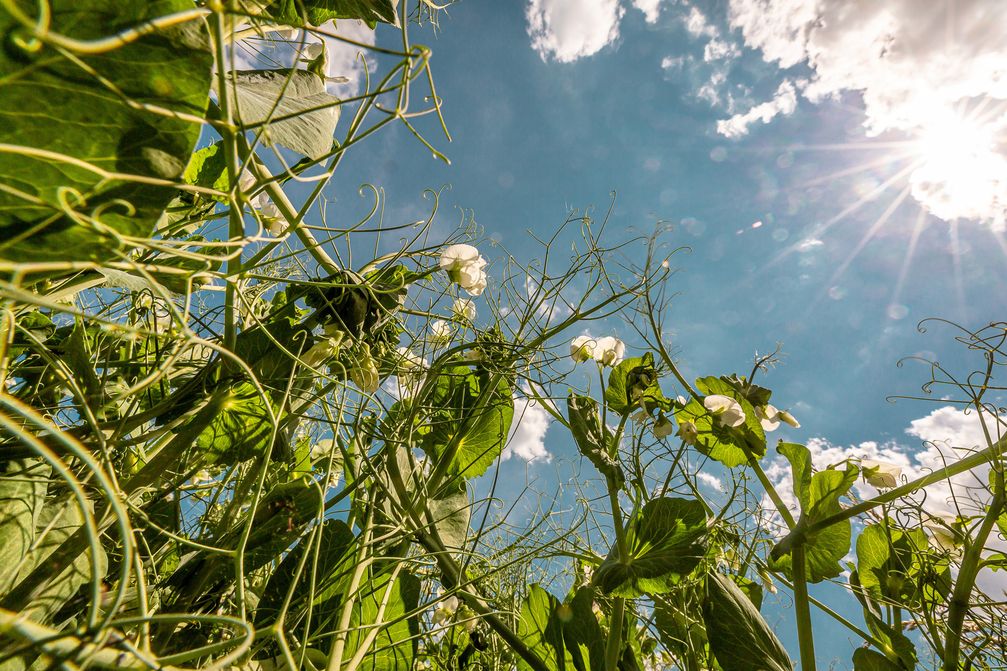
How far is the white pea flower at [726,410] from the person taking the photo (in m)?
0.72

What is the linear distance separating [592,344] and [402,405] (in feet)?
1.36

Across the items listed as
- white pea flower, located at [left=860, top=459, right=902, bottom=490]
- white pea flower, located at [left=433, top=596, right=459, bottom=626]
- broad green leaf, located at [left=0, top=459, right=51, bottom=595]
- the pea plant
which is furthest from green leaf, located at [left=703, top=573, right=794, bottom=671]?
broad green leaf, located at [left=0, top=459, right=51, bottom=595]

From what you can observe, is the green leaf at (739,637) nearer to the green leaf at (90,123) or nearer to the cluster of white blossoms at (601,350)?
the cluster of white blossoms at (601,350)

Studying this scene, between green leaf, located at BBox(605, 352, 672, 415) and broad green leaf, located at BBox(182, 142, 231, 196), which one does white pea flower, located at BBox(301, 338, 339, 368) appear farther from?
green leaf, located at BBox(605, 352, 672, 415)

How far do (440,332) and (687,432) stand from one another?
409mm

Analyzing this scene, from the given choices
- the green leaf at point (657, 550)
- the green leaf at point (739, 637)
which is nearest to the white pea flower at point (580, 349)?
the green leaf at point (657, 550)

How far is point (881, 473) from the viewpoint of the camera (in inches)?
27.4

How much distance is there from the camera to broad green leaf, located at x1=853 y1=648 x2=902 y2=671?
0.60 m

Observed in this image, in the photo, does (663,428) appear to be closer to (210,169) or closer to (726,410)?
(726,410)

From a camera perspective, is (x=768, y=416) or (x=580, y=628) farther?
(x=768, y=416)

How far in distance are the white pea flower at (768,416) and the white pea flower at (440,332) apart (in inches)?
20.5

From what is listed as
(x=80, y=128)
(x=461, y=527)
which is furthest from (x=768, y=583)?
(x=80, y=128)

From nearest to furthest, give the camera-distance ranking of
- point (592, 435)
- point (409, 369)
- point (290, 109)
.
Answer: point (290, 109) < point (409, 369) < point (592, 435)

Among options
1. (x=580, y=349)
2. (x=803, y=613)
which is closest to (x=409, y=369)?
(x=580, y=349)
